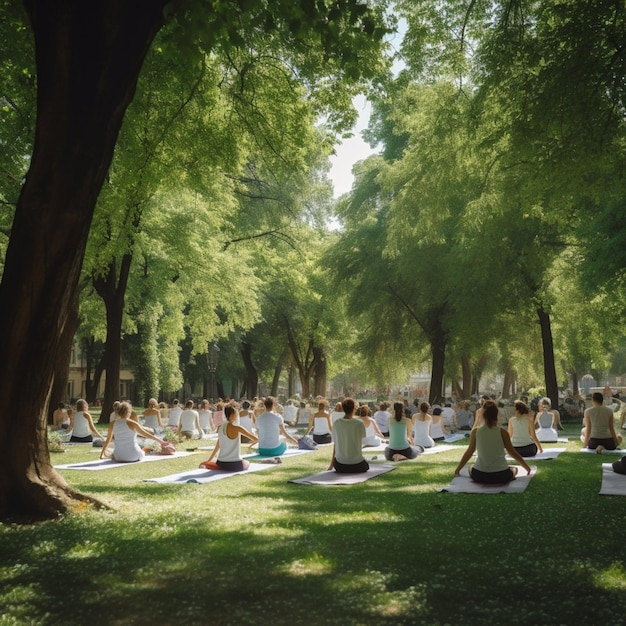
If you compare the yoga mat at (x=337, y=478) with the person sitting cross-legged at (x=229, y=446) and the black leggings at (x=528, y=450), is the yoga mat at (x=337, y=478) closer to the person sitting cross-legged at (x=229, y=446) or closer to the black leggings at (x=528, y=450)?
the person sitting cross-legged at (x=229, y=446)

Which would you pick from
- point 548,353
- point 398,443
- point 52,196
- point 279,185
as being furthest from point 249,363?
point 52,196

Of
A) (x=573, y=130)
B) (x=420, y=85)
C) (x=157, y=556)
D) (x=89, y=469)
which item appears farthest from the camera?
(x=420, y=85)

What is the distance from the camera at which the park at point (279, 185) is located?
5027mm

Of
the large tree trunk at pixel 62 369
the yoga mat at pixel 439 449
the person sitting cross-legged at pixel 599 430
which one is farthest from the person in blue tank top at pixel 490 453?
the large tree trunk at pixel 62 369

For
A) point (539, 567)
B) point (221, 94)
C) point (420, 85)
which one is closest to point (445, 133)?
point (420, 85)

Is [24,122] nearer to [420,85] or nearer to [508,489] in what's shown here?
[420,85]

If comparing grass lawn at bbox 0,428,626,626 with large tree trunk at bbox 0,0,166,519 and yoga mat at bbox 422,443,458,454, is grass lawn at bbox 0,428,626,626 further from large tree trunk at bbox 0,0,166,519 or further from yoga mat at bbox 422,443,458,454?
yoga mat at bbox 422,443,458,454

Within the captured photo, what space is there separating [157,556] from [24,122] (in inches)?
526

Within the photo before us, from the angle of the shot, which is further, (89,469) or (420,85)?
(420,85)

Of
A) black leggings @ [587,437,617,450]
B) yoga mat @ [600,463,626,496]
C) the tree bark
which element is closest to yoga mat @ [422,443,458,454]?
black leggings @ [587,437,617,450]

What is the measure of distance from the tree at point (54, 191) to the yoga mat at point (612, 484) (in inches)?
280

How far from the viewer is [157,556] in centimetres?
566

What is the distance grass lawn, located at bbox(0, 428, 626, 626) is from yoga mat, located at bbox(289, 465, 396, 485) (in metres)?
2.15

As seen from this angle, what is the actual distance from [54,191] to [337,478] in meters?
7.19
